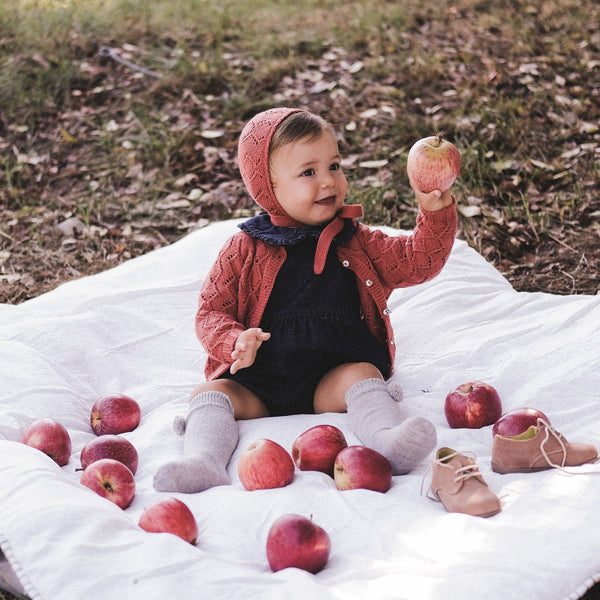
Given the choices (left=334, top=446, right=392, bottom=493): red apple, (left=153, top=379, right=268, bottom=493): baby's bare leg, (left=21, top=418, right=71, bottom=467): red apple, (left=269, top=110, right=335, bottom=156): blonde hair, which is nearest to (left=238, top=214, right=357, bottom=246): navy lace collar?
(left=269, top=110, right=335, bottom=156): blonde hair

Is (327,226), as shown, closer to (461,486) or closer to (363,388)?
(363,388)

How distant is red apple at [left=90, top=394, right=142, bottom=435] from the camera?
274 centimetres

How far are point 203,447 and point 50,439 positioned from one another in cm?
48

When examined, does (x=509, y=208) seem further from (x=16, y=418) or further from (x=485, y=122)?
(x=16, y=418)

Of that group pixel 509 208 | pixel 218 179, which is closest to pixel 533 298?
pixel 509 208

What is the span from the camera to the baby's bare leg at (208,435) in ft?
7.43

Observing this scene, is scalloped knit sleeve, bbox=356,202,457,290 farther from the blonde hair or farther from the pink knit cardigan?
the blonde hair

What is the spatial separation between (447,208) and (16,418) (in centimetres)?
157

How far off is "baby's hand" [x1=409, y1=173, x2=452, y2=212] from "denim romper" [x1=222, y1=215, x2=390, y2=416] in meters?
0.31

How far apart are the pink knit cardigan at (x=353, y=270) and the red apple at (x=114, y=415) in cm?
29

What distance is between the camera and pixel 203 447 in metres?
2.43

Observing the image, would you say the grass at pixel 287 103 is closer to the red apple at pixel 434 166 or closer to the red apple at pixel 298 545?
the red apple at pixel 434 166

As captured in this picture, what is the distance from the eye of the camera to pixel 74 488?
6.77 ft

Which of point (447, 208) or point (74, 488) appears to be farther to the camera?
point (447, 208)
